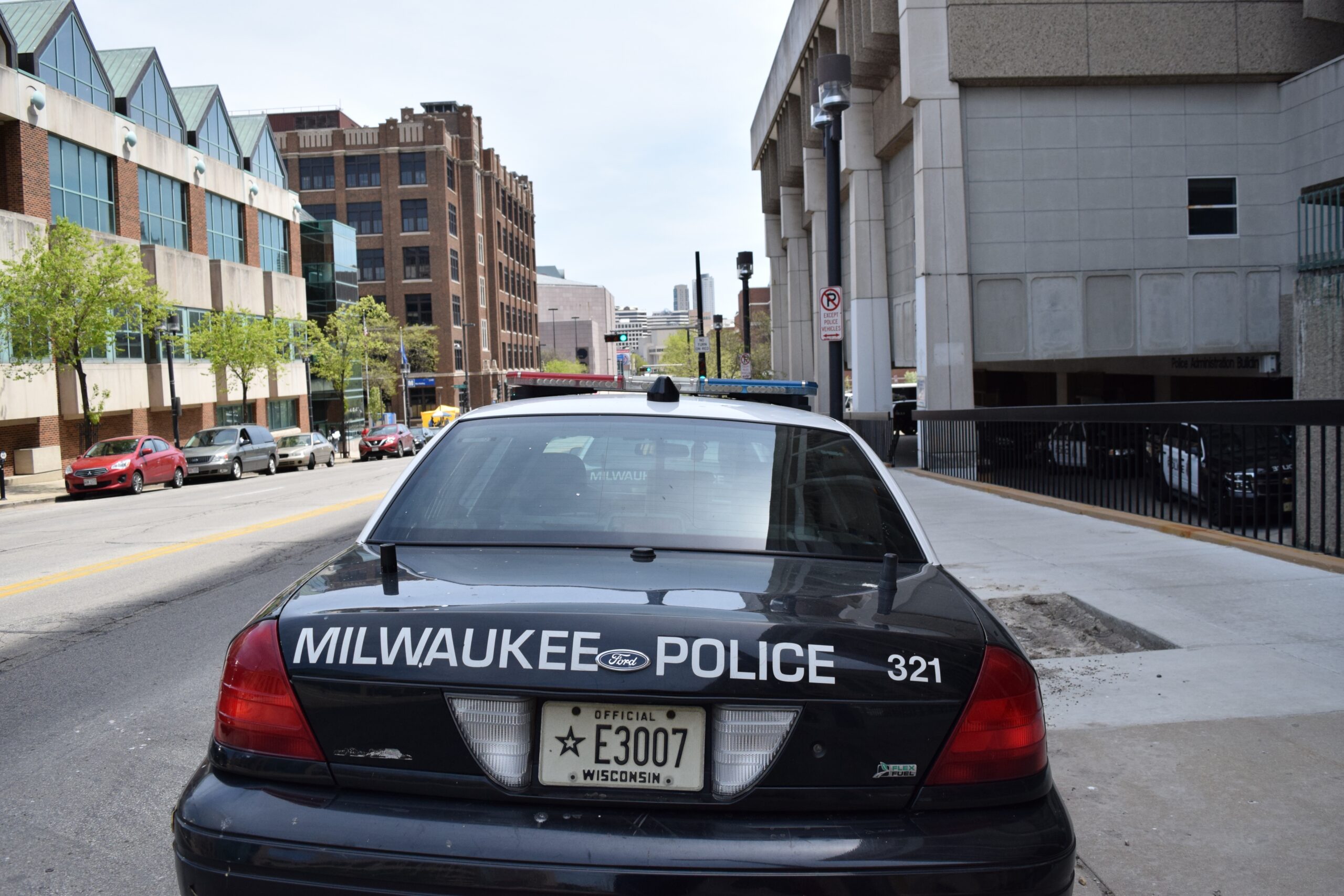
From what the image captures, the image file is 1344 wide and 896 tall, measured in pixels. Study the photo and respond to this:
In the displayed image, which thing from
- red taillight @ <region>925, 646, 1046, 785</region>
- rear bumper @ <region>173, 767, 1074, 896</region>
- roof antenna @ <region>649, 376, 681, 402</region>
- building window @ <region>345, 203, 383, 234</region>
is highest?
building window @ <region>345, 203, 383, 234</region>

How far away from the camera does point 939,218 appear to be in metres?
24.4

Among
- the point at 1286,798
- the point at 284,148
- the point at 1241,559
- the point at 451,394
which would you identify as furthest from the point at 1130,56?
the point at 284,148

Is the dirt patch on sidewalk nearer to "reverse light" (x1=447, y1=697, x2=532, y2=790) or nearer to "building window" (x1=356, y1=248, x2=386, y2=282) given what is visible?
"reverse light" (x1=447, y1=697, x2=532, y2=790)

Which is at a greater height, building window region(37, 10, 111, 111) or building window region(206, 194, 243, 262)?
building window region(37, 10, 111, 111)

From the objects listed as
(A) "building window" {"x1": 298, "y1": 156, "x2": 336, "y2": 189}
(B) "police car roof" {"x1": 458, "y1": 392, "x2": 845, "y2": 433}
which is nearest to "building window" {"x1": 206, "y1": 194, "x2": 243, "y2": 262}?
(A) "building window" {"x1": 298, "y1": 156, "x2": 336, "y2": 189}

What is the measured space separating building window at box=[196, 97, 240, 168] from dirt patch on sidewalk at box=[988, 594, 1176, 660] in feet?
167

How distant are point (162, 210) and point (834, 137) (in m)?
38.9

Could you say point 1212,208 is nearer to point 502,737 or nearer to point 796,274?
point 796,274

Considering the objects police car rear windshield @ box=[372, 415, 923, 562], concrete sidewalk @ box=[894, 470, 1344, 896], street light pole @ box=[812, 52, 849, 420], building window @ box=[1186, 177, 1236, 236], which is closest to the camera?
police car rear windshield @ box=[372, 415, 923, 562]

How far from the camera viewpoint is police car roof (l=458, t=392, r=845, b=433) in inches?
150

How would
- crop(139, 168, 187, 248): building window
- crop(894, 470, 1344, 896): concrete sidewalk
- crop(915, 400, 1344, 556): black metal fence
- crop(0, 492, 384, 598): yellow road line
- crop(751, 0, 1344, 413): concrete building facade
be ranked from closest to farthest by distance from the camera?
crop(894, 470, 1344, 896): concrete sidewalk
crop(915, 400, 1344, 556): black metal fence
crop(0, 492, 384, 598): yellow road line
crop(751, 0, 1344, 413): concrete building facade
crop(139, 168, 187, 248): building window

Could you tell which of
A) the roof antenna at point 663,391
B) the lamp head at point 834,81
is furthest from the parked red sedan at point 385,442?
the roof antenna at point 663,391

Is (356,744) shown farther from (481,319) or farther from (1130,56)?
(481,319)

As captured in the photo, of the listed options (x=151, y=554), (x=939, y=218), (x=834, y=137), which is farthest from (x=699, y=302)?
(x=151, y=554)
